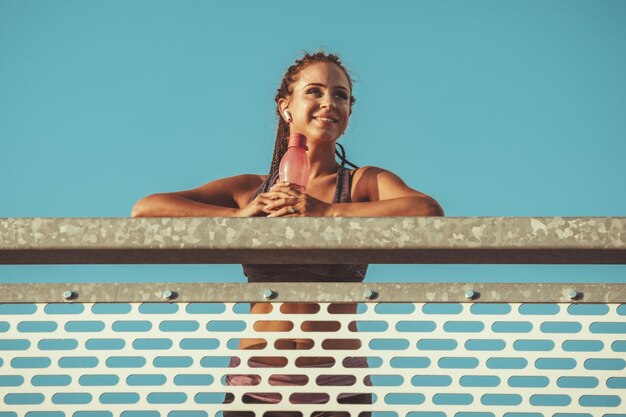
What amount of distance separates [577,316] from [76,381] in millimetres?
897

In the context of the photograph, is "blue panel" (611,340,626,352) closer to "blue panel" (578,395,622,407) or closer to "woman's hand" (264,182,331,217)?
"blue panel" (578,395,622,407)

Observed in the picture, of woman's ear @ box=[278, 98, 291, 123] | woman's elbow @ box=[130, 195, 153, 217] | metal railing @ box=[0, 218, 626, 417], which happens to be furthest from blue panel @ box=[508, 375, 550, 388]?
woman's ear @ box=[278, 98, 291, 123]

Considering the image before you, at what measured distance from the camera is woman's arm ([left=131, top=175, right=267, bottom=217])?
12.1 ft

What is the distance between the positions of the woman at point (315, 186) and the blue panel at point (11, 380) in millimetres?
1444

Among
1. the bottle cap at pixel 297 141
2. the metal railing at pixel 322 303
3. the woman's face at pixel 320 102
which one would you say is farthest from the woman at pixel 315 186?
the metal railing at pixel 322 303

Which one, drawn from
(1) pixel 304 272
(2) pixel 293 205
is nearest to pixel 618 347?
(2) pixel 293 205

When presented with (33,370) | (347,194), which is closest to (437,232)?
(33,370)

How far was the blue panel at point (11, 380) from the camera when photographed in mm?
1781

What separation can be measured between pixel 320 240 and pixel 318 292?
14 cm

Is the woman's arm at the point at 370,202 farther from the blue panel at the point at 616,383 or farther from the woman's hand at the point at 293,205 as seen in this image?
the blue panel at the point at 616,383

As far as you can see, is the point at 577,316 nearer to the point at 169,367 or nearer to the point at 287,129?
the point at 169,367

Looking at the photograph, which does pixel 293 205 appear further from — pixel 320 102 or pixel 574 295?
pixel 574 295

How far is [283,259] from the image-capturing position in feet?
5.48

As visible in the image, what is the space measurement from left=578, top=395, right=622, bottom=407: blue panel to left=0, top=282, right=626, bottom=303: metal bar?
0.17 meters
